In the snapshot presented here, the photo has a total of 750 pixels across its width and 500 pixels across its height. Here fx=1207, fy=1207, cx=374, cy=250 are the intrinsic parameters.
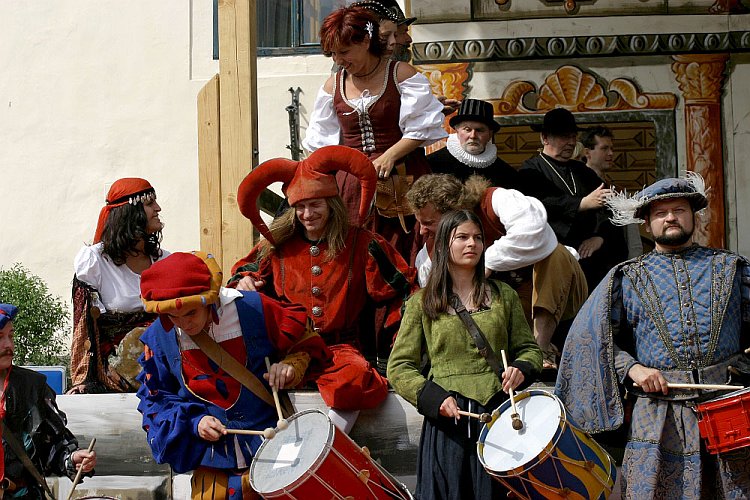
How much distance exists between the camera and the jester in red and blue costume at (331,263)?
18.6ft

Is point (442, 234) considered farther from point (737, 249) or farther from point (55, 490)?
point (737, 249)

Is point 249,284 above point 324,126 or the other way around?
the other way around

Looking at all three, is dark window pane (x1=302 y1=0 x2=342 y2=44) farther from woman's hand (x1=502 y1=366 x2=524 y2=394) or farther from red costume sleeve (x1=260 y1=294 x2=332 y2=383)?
woman's hand (x1=502 y1=366 x2=524 y2=394)

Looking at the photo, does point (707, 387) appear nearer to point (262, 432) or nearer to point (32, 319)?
point (262, 432)

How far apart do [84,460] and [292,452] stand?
91 centimetres

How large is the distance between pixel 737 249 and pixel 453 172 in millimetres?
3426

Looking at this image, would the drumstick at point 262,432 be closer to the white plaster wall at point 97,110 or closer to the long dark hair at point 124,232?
the long dark hair at point 124,232

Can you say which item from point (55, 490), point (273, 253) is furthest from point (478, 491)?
point (55, 490)

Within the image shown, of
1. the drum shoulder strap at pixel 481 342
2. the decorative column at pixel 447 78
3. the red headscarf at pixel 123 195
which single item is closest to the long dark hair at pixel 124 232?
the red headscarf at pixel 123 195

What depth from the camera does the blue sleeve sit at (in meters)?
4.82

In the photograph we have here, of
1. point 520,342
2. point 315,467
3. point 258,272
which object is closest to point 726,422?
point 520,342

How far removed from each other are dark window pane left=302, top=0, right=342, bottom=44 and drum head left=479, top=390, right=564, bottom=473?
7919 millimetres

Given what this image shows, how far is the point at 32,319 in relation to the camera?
10.8 metres

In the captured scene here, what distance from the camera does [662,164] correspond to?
9234 millimetres
